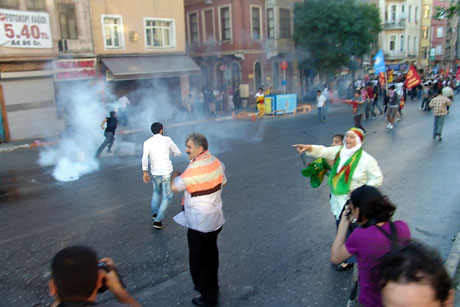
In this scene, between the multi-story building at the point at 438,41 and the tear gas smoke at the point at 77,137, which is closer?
the tear gas smoke at the point at 77,137

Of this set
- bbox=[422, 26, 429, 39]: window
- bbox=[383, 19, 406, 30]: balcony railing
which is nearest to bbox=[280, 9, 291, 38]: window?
bbox=[383, 19, 406, 30]: balcony railing

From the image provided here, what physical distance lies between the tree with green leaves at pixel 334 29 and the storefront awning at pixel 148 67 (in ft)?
33.3

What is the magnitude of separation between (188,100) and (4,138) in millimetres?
9452

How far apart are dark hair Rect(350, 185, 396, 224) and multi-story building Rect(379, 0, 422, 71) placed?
50167mm

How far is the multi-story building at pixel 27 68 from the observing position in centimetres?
1517

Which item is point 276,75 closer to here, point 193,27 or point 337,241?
point 193,27

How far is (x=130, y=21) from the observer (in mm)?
19953

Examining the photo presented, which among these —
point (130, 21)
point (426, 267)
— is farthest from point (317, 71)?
point (426, 267)

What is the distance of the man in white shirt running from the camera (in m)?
Answer: 5.59

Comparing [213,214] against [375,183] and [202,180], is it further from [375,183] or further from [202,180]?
[375,183]

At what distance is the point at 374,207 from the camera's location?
2.49 meters

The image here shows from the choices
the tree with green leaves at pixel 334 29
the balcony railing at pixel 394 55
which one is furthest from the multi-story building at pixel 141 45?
the balcony railing at pixel 394 55

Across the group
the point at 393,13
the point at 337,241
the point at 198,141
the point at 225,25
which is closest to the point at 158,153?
the point at 198,141

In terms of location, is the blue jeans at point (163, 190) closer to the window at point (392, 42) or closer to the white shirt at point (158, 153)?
the white shirt at point (158, 153)
